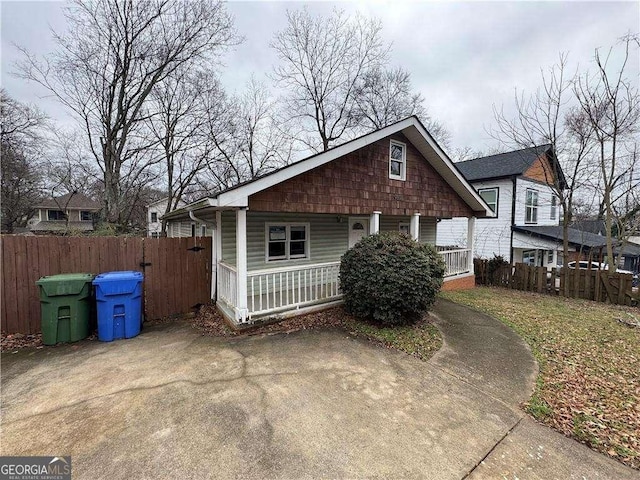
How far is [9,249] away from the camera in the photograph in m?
5.17

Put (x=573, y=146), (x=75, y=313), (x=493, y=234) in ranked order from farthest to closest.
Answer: (x=493, y=234)
(x=573, y=146)
(x=75, y=313)

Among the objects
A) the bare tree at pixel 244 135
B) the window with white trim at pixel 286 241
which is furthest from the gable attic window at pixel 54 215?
the window with white trim at pixel 286 241

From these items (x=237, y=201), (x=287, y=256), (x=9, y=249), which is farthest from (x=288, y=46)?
(x=9, y=249)

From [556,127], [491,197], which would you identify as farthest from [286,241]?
[491,197]

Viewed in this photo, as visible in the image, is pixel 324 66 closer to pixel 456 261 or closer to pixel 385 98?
pixel 385 98

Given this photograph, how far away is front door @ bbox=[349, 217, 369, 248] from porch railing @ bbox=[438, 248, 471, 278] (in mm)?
2972

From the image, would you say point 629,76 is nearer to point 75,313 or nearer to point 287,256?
point 287,256

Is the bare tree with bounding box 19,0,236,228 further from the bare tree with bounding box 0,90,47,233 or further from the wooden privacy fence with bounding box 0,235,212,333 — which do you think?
the wooden privacy fence with bounding box 0,235,212,333

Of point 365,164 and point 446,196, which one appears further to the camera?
point 446,196

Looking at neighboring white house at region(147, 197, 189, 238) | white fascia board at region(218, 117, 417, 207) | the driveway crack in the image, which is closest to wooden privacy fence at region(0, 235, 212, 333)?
white fascia board at region(218, 117, 417, 207)

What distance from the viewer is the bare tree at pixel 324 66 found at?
58.1 feet

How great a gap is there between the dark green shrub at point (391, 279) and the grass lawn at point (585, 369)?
7.19 feet

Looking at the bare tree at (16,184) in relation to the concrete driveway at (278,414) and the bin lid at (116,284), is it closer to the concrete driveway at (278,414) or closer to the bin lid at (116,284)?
the bin lid at (116,284)

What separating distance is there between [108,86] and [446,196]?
1703 centimetres
